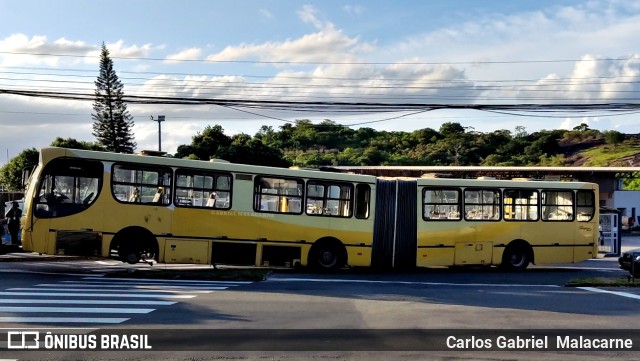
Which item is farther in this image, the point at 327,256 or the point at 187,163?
the point at 327,256

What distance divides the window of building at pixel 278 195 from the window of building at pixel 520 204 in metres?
6.74

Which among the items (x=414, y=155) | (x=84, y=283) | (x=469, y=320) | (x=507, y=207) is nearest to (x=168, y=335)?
(x=469, y=320)

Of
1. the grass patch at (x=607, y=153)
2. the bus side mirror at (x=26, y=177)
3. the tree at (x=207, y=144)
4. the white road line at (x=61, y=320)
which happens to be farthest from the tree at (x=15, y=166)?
the grass patch at (x=607, y=153)

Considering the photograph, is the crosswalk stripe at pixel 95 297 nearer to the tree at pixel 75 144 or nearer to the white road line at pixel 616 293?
the white road line at pixel 616 293

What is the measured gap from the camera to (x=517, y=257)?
2070 cm

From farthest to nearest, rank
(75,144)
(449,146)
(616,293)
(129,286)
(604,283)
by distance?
1. (449,146)
2. (75,144)
3. (604,283)
4. (616,293)
5. (129,286)

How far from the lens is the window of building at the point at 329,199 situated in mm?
18766

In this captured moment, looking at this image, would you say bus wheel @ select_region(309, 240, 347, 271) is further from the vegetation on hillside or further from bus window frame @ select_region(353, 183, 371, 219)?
the vegetation on hillside

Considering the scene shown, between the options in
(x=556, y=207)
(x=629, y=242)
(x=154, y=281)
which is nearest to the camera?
(x=154, y=281)

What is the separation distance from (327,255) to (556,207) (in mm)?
7765

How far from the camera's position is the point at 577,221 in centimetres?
2086

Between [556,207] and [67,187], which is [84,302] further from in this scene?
[556,207]

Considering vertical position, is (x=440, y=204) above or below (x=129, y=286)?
above

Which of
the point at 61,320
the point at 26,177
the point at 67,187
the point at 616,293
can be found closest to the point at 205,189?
the point at 67,187
